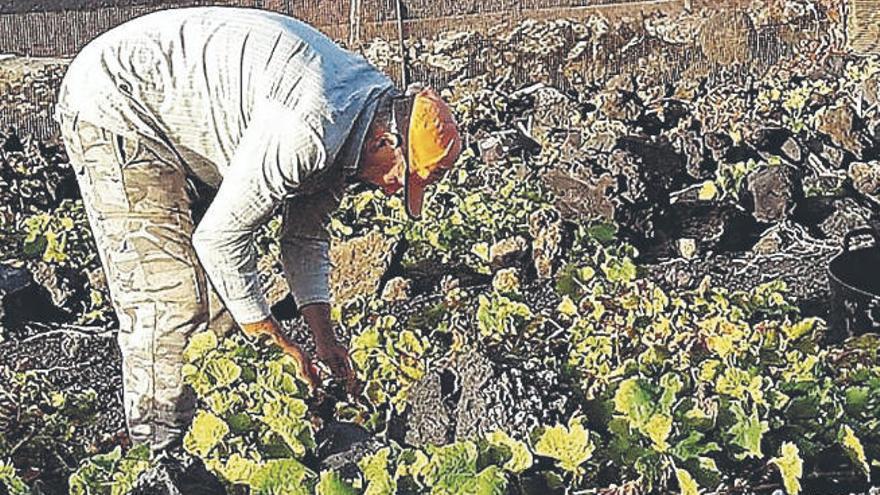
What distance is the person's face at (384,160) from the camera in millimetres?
3346

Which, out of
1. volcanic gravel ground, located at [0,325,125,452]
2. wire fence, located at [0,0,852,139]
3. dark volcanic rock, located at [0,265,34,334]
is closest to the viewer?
volcanic gravel ground, located at [0,325,125,452]

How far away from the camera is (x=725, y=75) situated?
38.5 ft

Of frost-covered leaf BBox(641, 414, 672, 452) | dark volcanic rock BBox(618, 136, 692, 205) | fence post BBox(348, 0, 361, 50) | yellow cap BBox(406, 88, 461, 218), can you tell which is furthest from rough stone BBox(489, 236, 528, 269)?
fence post BBox(348, 0, 361, 50)

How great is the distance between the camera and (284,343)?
12.0 feet

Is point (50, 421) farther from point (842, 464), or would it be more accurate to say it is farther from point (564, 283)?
point (842, 464)

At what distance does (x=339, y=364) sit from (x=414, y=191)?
644 mm

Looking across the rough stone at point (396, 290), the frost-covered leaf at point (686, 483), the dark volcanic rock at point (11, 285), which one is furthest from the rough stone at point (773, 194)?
the frost-covered leaf at point (686, 483)

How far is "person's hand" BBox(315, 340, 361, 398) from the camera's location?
12.3ft

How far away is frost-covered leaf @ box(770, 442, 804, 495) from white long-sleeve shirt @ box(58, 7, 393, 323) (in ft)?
3.97

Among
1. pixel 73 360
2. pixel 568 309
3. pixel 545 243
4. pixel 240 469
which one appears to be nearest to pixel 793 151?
pixel 545 243

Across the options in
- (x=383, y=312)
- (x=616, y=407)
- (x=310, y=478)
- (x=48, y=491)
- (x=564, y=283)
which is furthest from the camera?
(x=383, y=312)

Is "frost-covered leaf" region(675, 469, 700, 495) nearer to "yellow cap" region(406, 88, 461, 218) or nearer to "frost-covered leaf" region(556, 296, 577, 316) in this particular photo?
"yellow cap" region(406, 88, 461, 218)

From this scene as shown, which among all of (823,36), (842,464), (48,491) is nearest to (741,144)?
(842,464)

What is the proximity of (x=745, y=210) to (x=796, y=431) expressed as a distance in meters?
3.58
